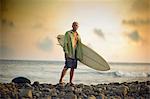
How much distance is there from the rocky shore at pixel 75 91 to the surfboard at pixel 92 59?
0.19 metres

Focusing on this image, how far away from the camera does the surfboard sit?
2942 millimetres

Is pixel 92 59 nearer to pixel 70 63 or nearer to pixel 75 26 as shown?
pixel 70 63

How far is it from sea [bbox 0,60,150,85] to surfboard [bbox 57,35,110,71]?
0.04 m

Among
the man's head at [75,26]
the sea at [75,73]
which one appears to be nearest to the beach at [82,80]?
the sea at [75,73]

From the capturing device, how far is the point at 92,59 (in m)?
2.95

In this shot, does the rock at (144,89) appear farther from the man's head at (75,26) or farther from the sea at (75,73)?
the man's head at (75,26)

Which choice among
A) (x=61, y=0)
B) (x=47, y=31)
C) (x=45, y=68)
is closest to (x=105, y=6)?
(x=61, y=0)

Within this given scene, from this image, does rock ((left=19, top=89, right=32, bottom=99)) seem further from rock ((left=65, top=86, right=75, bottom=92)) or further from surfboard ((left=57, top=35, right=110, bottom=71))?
surfboard ((left=57, top=35, right=110, bottom=71))

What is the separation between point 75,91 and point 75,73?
7.1 inches

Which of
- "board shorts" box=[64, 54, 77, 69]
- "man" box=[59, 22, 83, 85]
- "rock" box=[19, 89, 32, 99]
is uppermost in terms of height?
Answer: "man" box=[59, 22, 83, 85]

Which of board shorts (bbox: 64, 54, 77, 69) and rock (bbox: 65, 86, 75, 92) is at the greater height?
board shorts (bbox: 64, 54, 77, 69)

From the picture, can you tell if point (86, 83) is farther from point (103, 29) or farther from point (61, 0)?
point (61, 0)

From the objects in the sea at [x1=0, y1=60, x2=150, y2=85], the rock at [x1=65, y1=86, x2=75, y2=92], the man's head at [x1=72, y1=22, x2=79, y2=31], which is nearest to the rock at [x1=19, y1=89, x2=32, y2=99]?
the sea at [x1=0, y1=60, x2=150, y2=85]

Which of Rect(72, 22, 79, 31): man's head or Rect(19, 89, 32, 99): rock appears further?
Rect(72, 22, 79, 31): man's head
